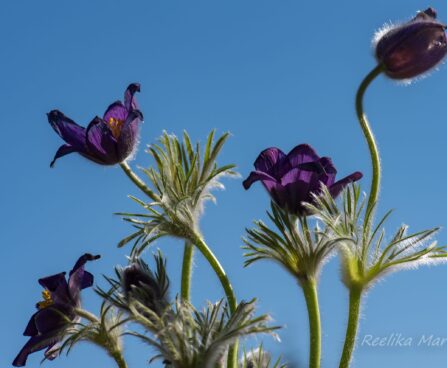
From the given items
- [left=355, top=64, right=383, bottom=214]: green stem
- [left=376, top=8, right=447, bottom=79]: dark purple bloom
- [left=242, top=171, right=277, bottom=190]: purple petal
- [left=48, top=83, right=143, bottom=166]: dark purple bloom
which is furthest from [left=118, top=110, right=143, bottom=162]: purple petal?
[left=376, top=8, right=447, bottom=79]: dark purple bloom

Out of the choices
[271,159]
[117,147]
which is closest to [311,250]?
[271,159]

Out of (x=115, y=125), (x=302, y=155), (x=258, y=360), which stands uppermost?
(x=115, y=125)

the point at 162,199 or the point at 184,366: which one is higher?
the point at 162,199

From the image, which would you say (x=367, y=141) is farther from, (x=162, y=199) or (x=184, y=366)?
(x=184, y=366)

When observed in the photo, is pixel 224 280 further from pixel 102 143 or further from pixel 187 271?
pixel 102 143

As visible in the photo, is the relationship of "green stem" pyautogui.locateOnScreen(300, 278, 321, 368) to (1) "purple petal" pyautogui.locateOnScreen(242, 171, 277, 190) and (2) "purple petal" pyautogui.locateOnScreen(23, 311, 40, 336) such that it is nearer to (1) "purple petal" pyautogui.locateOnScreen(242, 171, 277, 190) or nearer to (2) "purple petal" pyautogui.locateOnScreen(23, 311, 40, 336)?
(1) "purple petal" pyautogui.locateOnScreen(242, 171, 277, 190)

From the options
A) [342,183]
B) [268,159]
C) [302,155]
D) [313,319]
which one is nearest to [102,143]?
[268,159]

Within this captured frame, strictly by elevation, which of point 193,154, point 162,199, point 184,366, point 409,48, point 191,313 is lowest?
point 184,366
